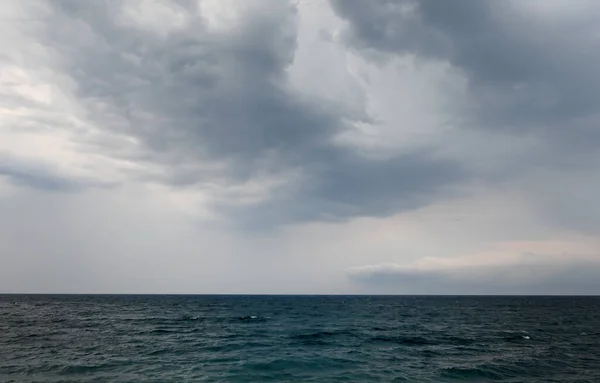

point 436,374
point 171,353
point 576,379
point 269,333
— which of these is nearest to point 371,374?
point 436,374

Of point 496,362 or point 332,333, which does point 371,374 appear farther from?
point 332,333

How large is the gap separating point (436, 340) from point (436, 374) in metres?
18.8

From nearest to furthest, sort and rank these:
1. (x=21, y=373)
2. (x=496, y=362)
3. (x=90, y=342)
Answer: (x=21, y=373) → (x=496, y=362) → (x=90, y=342)

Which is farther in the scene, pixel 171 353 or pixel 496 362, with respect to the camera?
pixel 171 353

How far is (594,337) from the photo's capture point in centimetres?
5166

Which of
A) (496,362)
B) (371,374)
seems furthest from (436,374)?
(496,362)

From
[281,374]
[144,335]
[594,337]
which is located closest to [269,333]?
[144,335]

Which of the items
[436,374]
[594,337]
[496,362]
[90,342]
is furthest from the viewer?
[594,337]

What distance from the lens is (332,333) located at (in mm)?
51719

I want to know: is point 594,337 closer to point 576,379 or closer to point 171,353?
point 576,379

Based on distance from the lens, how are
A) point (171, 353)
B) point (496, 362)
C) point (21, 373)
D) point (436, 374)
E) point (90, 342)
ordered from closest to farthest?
point (21, 373)
point (436, 374)
point (496, 362)
point (171, 353)
point (90, 342)

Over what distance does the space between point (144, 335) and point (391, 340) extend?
93.3 feet

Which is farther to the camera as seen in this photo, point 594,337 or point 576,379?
point 594,337

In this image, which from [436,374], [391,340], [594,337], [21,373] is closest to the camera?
[21,373]
